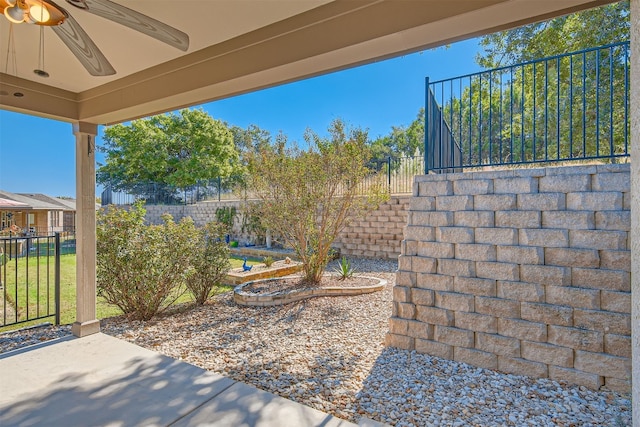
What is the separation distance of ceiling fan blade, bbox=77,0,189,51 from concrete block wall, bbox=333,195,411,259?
274 inches

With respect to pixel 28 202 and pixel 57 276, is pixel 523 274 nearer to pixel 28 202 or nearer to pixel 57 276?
pixel 57 276

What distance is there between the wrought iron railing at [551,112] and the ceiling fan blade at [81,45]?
2.90 m

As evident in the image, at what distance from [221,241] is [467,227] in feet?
11.9

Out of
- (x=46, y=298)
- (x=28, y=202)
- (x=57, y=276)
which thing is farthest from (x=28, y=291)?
(x=28, y=202)

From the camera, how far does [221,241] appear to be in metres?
5.30

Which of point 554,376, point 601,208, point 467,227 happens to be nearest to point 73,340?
point 467,227

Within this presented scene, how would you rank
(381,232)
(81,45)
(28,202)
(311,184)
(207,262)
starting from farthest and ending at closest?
1. (28,202)
2. (381,232)
3. (311,184)
4. (207,262)
5. (81,45)

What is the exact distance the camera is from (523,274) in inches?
112

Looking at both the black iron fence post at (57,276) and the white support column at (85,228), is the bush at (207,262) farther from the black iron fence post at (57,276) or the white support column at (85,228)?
the black iron fence post at (57,276)

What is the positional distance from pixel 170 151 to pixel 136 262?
63.2ft

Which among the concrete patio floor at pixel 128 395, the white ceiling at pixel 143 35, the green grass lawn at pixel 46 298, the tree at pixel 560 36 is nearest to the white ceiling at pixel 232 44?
the white ceiling at pixel 143 35

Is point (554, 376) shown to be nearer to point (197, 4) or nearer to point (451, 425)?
point (451, 425)

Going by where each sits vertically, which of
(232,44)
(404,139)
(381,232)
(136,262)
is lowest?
(136,262)

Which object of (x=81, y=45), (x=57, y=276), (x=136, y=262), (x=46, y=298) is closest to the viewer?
(x=81, y=45)
